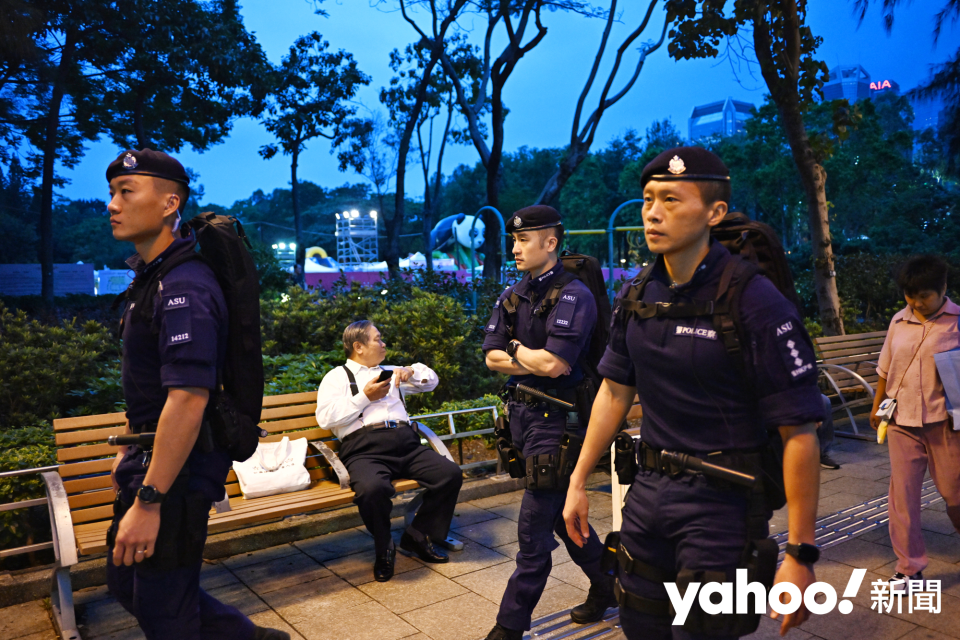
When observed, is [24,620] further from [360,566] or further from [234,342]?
[234,342]

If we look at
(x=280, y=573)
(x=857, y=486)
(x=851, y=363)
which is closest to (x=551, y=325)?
(x=280, y=573)

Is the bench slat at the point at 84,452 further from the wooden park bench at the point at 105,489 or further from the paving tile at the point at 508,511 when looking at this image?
the paving tile at the point at 508,511

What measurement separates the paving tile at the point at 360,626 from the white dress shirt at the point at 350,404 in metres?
A: 1.30

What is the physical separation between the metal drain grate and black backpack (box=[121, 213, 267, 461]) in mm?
2034

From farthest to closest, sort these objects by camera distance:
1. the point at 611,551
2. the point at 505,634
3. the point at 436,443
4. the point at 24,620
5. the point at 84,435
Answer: the point at 436,443 → the point at 84,435 → the point at 24,620 → the point at 505,634 → the point at 611,551

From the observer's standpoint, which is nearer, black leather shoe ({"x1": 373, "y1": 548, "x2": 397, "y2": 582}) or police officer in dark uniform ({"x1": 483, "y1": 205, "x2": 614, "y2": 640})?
police officer in dark uniform ({"x1": 483, "y1": 205, "x2": 614, "y2": 640})

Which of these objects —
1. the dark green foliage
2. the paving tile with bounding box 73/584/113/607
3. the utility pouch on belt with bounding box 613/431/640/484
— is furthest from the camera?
the dark green foliage

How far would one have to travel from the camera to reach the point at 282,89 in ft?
80.5

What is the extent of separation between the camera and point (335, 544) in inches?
209

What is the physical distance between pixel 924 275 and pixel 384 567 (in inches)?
151

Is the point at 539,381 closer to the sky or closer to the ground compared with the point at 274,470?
closer to the sky

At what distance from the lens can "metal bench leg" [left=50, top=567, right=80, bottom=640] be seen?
12.1 feet

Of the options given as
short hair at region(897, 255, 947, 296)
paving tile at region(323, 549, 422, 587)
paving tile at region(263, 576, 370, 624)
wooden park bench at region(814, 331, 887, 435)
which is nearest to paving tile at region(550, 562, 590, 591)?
paving tile at region(323, 549, 422, 587)

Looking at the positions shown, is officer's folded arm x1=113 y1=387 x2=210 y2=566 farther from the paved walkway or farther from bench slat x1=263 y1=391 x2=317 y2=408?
bench slat x1=263 y1=391 x2=317 y2=408
